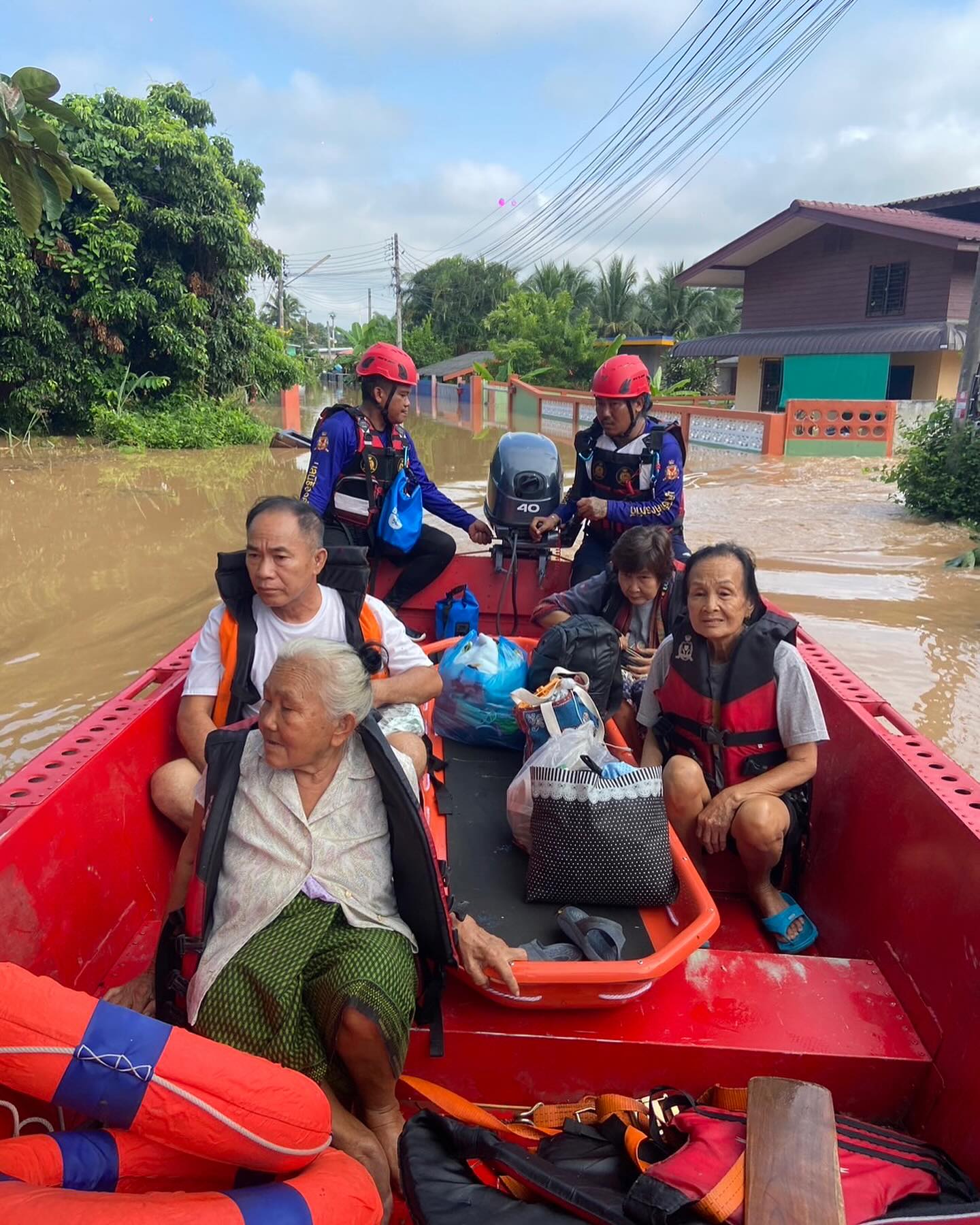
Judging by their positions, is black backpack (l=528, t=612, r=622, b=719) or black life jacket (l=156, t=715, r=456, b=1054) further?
black backpack (l=528, t=612, r=622, b=719)

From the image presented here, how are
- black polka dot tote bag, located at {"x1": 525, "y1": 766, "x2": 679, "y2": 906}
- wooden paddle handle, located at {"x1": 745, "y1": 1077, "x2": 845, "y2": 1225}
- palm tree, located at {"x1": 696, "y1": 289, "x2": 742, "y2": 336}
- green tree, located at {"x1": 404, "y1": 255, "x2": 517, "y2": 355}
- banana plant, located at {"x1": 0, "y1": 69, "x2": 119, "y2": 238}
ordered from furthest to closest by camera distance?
1. green tree, located at {"x1": 404, "y1": 255, "x2": 517, "y2": 355}
2. palm tree, located at {"x1": 696, "y1": 289, "x2": 742, "y2": 336}
3. black polka dot tote bag, located at {"x1": 525, "y1": 766, "x2": 679, "y2": 906}
4. banana plant, located at {"x1": 0, "y1": 69, "x2": 119, "y2": 238}
5. wooden paddle handle, located at {"x1": 745, "y1": 1077, "x2": 845, "y2": 1225}

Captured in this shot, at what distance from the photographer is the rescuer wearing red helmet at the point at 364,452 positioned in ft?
13.2

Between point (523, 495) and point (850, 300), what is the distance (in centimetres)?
1925

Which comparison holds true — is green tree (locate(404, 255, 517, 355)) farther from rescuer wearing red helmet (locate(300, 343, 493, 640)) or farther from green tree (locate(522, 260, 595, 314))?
rescuer wearing red helmet (locate(300, 343, 493, 640))

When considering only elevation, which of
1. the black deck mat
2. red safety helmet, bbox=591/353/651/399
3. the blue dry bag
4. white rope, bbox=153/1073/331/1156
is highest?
red safety helmet, bbox=591/353/651/399

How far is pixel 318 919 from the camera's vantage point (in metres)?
1.89

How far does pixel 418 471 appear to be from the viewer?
14.3 ft

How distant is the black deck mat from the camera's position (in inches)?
85.1

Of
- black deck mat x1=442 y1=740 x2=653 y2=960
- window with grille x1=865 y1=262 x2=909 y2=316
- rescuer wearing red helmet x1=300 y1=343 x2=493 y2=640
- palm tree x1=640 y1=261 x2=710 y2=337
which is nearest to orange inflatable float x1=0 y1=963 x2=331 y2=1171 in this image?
black deck mat x1=442 y1=740 x2=653 y2=960

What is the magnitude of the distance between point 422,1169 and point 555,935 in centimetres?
74

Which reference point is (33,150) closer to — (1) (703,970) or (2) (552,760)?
(2) (552,760)

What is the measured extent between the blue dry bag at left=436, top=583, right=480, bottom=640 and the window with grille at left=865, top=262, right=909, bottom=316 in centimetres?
1878

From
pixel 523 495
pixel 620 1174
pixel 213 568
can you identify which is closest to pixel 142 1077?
pixel 620 1174

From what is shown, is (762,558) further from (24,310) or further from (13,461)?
(24,310)
